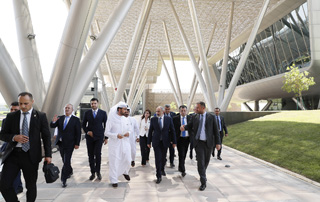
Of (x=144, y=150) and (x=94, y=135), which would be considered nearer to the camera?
(x=94, y=135)

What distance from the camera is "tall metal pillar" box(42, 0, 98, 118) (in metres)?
6.76

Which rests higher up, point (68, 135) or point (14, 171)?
point (68, 135)

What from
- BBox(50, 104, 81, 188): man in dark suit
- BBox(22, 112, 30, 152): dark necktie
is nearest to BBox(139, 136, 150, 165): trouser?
BBox(50, 104, 81, 188): man in dark suit

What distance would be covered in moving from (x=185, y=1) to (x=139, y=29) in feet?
34.3

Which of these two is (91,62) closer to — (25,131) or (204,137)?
(204,137)

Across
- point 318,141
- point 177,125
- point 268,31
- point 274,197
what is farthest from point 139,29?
point 268,31

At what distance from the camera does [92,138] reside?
19.6 ft

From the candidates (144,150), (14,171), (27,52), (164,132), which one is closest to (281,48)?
(144,150)

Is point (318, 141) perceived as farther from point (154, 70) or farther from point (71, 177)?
point (154, 70)

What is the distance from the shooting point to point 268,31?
1347 inches

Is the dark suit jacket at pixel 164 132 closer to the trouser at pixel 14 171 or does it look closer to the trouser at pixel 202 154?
the trouser at pixel 202 154

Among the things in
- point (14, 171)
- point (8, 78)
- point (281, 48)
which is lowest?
point (14, 171)

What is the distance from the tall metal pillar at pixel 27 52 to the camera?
8.38 m

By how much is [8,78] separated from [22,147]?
4568mm
